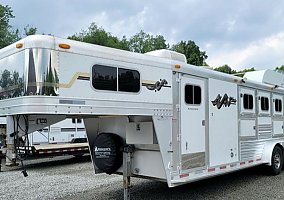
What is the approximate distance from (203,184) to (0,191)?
15.7ft

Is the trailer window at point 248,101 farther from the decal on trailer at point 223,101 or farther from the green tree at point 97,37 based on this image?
the green tree at point 97,37

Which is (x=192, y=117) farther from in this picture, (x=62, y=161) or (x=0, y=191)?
(x=62, y=161)

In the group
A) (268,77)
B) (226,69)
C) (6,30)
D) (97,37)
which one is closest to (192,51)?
(226,69)

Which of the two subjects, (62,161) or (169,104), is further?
(62,161)

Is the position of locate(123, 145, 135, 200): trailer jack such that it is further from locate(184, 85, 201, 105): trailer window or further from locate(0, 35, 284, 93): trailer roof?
Answer: locate(0, 35, 284, 93): trailer roof

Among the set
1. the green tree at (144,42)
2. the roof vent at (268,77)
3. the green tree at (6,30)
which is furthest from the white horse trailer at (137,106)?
the green tree at (144,42)

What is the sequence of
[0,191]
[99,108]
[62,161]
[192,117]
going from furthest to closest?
1. [62,161]
2. [0,191]
3. [192,117]
4. [99,108]

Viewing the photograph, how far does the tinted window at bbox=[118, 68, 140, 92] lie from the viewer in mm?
5137

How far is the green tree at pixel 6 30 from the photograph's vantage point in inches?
1179

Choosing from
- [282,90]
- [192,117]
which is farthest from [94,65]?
[282,90]

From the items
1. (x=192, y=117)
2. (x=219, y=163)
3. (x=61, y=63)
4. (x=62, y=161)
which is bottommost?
(x=62, y=161)

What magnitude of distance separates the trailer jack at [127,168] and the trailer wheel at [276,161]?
4.75 m

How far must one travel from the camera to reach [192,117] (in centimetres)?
621

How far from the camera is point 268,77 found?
31.9 ft
